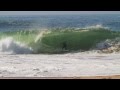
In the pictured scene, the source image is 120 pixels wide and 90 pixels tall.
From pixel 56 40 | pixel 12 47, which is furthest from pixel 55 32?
pixel 12 47

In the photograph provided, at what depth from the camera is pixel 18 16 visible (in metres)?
7.16

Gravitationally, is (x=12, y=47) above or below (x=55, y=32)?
below

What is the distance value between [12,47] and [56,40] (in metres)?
0.50

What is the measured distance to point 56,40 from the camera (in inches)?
289

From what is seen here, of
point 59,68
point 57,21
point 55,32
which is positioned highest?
point 57,21

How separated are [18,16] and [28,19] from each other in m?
0.12

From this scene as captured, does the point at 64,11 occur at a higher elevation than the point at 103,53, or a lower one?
higher

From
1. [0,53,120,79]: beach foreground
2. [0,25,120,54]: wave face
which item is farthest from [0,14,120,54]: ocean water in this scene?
[0,53,120,79]: beach foreground

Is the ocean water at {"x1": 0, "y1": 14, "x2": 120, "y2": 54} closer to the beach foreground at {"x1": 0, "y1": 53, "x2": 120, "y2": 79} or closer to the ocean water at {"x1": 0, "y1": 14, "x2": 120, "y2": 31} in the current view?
the ocean water at {"x1": 0, "y1": 14, "x2": 120, "y2": 31}

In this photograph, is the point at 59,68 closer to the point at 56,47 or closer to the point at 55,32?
the point at 56,47

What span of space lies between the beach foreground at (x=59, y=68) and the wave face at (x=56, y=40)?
109mm

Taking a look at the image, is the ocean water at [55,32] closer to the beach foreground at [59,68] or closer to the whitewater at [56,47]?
the whitewater at [56,47]
